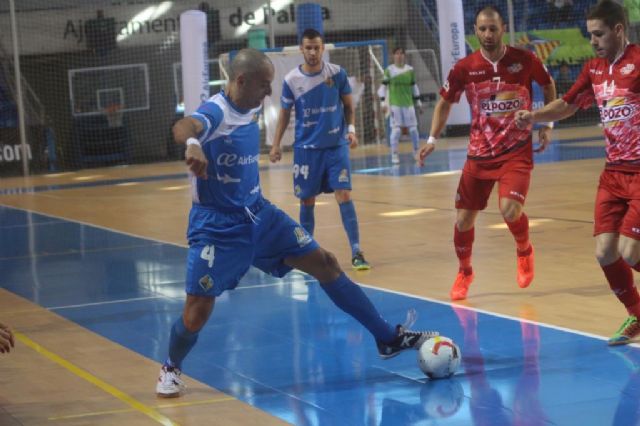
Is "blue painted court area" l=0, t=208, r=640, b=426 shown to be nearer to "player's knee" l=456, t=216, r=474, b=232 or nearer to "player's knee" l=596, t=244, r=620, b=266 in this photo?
"player's knee" l=596, t=244, r=620, b=266

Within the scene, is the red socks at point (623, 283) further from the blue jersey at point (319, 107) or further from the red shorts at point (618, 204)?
the blue jersey at point (319, 107)

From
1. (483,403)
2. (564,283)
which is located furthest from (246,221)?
(564,283)

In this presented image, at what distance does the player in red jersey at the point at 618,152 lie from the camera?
5.96 m

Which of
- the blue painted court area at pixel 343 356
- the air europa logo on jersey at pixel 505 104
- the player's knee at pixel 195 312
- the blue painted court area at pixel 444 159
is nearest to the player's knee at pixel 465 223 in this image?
the blue painted court area at pixel 343 356

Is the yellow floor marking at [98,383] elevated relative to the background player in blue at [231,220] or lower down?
lower down

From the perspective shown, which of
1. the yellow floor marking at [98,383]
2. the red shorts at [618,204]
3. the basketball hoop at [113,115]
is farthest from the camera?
the basketball hoop at [113,115]

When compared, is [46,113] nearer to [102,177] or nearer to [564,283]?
[102,177]

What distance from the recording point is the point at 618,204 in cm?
607

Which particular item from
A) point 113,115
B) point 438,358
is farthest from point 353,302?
point 113,115

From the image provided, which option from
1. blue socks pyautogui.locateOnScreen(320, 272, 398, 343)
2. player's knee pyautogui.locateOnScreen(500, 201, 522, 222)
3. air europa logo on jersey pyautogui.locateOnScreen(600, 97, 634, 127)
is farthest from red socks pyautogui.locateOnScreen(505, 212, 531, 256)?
blue socks pyautogui.locateOnScreen(320, 272, 398, 343)

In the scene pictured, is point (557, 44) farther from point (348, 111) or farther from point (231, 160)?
point (231, 160)

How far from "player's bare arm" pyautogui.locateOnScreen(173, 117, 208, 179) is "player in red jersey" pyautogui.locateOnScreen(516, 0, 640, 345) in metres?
2.23

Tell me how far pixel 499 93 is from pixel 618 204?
1.71 metres

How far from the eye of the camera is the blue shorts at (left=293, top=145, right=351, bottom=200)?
9445 millimetres
